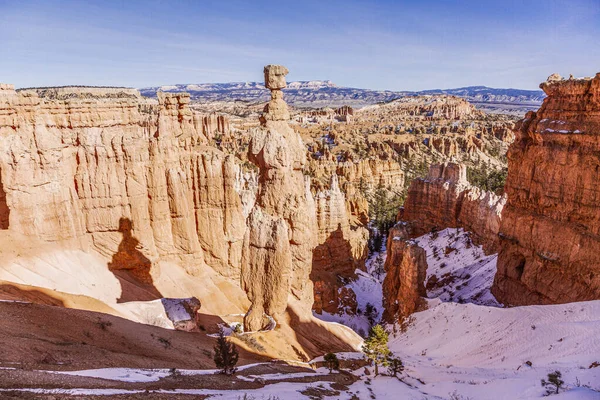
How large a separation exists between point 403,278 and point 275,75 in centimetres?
1641

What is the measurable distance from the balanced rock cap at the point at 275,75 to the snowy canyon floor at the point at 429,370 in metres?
12.2

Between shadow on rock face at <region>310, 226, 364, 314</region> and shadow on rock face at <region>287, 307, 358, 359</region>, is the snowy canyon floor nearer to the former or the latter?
shadow on rock face at <region>287, 307, 358, 359</region>

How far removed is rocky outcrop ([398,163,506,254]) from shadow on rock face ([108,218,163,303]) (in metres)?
28.1

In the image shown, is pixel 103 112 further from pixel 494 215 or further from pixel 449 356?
pixel 494 215

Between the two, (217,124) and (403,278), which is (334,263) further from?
(217,124)

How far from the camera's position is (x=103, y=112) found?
27.1m

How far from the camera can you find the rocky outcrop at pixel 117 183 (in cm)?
2202

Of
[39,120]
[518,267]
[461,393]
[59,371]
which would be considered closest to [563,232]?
[518,267]

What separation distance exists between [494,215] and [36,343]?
36.0m

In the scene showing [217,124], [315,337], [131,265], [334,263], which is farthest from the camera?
[217,124]

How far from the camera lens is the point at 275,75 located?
68.2 ft

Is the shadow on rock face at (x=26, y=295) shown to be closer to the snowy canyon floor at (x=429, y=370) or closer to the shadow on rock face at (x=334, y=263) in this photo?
the snowy canyon floor at (x=429, y=370)

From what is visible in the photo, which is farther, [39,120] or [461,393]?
[39,120]

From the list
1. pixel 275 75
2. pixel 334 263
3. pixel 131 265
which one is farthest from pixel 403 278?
pixel 131 265
